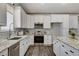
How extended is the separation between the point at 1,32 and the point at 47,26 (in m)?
3.56

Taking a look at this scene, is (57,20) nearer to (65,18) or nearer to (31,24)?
(65,18)

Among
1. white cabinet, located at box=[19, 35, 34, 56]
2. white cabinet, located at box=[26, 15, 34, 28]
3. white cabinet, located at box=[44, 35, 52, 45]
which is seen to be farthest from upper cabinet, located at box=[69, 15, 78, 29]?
white cabinet, located at box=[19, 35, 34, 56]

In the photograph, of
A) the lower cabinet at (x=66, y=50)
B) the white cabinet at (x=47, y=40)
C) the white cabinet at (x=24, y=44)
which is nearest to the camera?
the lower cabinet at (x=66, y=50)

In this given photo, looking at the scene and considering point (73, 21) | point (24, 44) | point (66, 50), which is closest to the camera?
point (66, 50)

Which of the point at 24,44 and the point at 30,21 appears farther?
the point at 30,21

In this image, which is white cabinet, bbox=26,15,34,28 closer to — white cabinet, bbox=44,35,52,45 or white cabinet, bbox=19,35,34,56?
white cabinet, bbox=19,35,34,56

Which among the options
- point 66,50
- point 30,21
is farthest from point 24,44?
point 30,21

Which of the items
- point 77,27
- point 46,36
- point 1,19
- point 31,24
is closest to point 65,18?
point 77,27

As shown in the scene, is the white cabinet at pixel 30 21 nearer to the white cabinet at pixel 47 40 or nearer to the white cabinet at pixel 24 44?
the white cabinet at pixel 24 44

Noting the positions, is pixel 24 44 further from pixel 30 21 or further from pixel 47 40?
pixel 30 21

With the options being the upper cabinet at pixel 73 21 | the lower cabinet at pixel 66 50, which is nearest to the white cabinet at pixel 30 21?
the upper cabinet at pixel 73 21

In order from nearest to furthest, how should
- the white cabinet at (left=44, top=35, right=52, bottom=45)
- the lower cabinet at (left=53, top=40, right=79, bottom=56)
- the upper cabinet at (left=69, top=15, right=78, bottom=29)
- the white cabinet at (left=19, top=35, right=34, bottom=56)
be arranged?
the lower cabinet at (left=53, top=40, right=79, bottom=56) → the white cabinet at (left=19, top=35, right=34, bottom=56) → the white cabinet at (left=44, top=35, right=52, bottom=45) → the upper cabinet at (left=69, top=15, right=78, bottom=29)

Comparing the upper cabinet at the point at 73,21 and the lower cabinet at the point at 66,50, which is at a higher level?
the upper cabinet at the point at 73,21

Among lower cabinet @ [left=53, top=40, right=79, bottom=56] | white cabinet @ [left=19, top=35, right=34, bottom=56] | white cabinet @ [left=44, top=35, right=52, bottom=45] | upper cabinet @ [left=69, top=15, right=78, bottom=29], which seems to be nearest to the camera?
lower cabinet @ [left=53, top=40, right=79, bottom=56]
